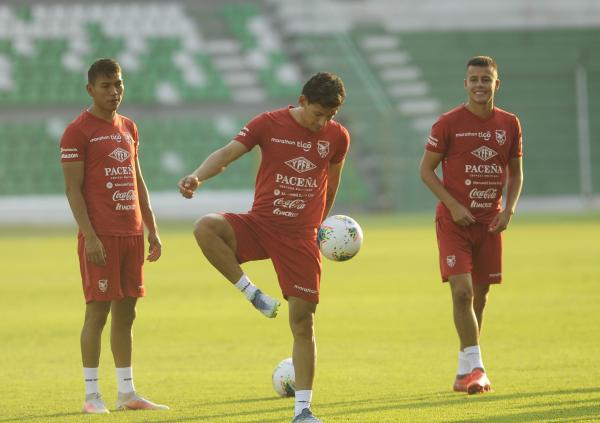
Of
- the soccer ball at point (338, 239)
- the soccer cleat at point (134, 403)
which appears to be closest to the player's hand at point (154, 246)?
the soccer cleat at point (134, 403)

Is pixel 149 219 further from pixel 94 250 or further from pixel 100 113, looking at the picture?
pixel 100 113

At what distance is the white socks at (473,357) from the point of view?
8133 millimetres

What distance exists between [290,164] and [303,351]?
106 cm

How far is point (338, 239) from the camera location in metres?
7.43

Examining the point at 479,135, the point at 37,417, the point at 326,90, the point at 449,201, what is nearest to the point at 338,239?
the point at 326,90

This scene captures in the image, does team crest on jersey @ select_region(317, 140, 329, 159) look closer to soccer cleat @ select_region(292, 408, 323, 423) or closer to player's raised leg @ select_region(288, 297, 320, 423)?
player's raised leg @ select_region(288, 297, 320, 423)

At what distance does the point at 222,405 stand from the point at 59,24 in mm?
32377

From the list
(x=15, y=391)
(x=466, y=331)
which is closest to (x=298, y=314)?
(x=466, y=331)

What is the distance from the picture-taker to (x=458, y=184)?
8398 mm

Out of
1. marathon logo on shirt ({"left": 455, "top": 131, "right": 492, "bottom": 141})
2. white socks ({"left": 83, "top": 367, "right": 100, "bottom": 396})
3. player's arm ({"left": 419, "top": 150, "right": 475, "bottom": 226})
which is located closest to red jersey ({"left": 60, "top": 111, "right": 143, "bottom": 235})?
white socks ({"left": 83, "top": 367, "right": 100, "bottom": 396})

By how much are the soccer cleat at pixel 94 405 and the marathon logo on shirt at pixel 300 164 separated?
1.85 m

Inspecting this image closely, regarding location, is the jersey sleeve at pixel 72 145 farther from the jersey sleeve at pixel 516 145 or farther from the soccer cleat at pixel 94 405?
the jersey sleeve at pixel 516 145

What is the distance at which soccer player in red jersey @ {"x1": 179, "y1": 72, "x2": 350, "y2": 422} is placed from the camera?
701cm

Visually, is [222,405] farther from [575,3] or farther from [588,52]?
[575,3]
